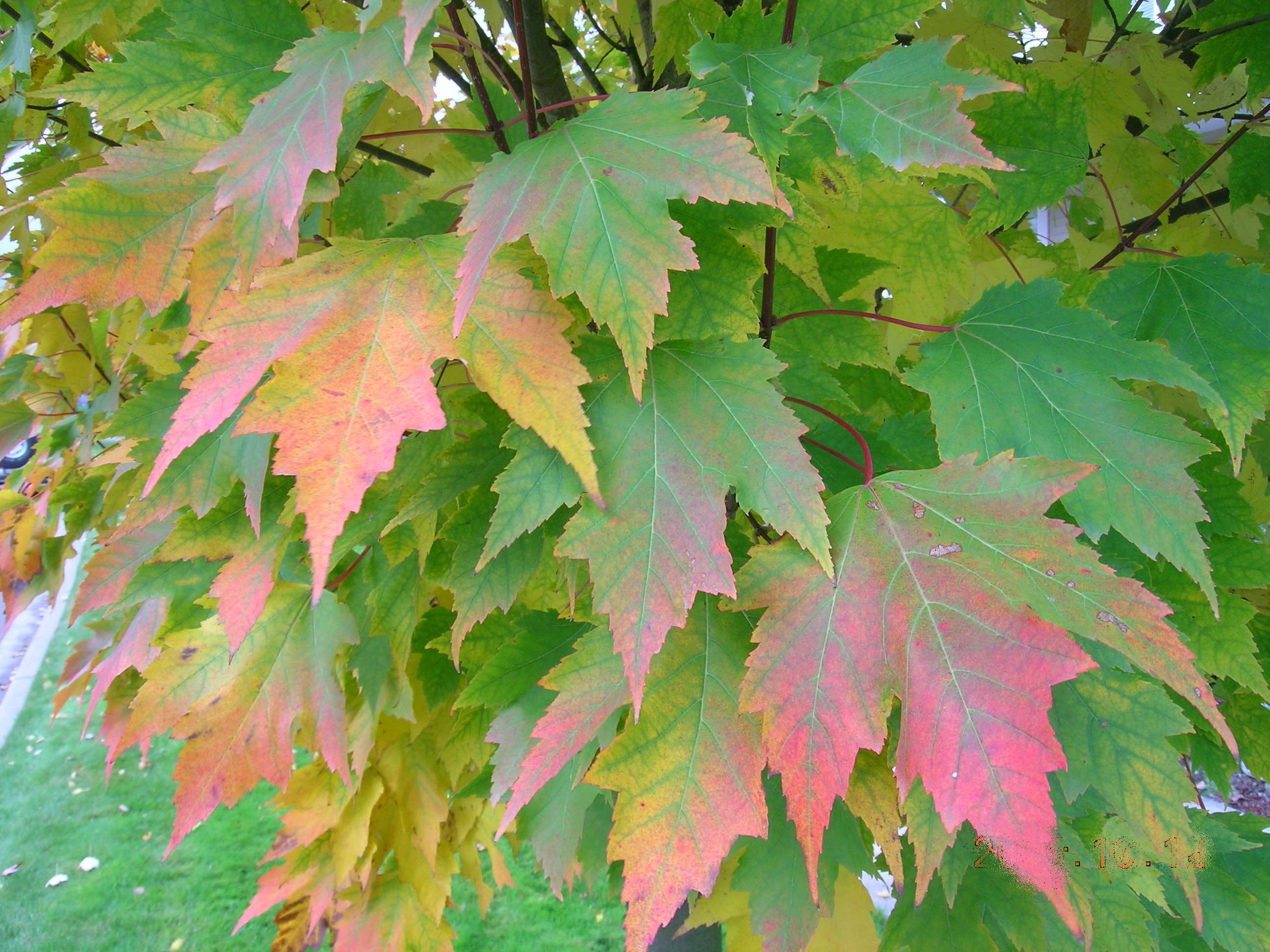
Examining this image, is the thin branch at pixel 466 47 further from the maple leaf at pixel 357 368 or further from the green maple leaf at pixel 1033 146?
the green maple leaf at pixel 1033 146

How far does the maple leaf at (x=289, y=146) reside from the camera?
622 millimetres

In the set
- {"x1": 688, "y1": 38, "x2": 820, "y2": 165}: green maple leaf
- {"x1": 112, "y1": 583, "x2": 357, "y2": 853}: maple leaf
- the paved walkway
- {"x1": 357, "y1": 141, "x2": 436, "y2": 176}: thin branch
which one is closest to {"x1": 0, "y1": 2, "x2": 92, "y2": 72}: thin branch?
{"x1": 357, "y1": 141, "x2": 436, "y2": 176}: thin branch

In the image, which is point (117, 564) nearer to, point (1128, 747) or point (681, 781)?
point (681, 781)

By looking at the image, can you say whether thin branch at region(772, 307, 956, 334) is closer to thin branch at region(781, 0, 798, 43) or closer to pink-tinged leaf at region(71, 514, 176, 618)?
thin branch at region(781, 0, 798, 43)

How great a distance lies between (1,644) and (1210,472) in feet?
23.8

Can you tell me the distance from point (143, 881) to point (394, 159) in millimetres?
3371

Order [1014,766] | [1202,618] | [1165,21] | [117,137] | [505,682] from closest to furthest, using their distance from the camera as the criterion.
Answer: [1014,766] → [505,682] → [1202,618] → [117,137] → [1165,21]

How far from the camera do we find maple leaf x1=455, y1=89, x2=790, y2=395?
0.60 meters

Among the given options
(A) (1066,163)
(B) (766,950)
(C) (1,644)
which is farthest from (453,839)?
(C) (1,644)

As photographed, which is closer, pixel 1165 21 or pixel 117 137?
pixel 117 137

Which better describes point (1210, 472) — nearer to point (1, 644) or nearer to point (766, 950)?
point (766, 950)

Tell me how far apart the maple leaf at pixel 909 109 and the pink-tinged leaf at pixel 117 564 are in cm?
89

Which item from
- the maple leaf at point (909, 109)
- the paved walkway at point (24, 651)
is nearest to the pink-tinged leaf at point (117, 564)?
the maple leaf at point (909, 109)

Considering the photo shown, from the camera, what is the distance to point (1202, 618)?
1.04m
